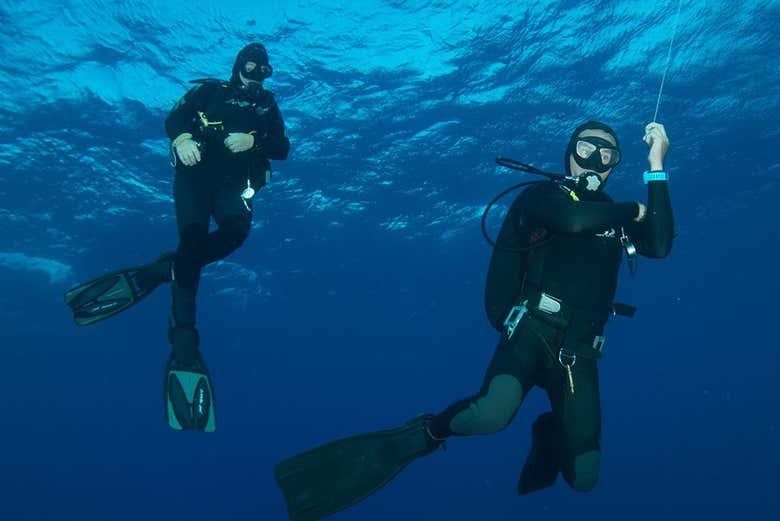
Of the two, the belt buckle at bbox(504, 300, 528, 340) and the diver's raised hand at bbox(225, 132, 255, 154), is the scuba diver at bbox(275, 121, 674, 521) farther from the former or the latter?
the diver's raised hand at bbox(225, 132, 255, 154)

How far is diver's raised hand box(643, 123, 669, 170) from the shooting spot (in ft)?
16.0

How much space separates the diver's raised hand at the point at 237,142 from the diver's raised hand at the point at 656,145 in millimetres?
4294

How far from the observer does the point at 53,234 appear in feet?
75.5

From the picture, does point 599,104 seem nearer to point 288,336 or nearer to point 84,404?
point 288,336

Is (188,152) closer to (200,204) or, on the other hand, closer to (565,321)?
(200,204)

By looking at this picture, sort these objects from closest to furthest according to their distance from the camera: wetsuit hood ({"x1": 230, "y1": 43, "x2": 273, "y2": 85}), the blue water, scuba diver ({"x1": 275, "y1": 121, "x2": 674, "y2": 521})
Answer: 1. scuba diver ({"x1": 275, "y1": 121, "x2": 674, "y2": 521})
2. wetsuit hood ({"x1": 230, "y1": 43, "x2": 273, "y2": 85})
3. the blue water

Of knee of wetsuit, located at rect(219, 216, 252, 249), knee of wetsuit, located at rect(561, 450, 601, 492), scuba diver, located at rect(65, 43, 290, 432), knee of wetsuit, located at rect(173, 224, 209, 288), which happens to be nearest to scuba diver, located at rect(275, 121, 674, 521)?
knee of wetsuit, located at rect(561, 450, 601, 492)

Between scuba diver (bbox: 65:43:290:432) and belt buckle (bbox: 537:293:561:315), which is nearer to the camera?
belt buckle (bbox: 537:293:561:315)

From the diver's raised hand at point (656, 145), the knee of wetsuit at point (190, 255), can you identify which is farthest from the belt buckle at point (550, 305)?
the knee of wetsuit at point (190, 255)

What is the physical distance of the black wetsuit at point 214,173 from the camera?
6.16m

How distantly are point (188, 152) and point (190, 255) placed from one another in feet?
3.83

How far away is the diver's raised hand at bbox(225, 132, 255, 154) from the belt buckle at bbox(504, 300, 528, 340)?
11.8 ft

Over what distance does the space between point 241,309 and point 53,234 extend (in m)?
15.1

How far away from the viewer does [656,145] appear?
4984mm
